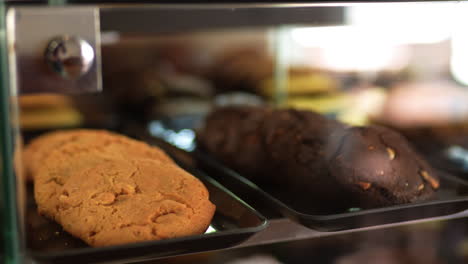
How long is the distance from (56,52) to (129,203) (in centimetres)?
23

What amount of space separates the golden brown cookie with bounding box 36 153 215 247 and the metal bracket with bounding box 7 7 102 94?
0.17 m

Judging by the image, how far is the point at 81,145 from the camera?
1.09 meters

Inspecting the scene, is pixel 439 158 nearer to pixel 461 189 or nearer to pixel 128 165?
pixel 461 189

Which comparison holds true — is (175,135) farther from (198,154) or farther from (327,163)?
(327,163)

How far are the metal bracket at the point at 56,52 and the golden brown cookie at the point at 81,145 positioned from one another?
348 millimetres

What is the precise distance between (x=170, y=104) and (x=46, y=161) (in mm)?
860

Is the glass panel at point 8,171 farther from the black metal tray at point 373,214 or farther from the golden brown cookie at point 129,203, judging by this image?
the black metal tray at point 373,214

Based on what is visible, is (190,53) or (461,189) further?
(190,53)

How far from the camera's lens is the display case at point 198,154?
0.67 metres

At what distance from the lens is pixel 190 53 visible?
6.98 ft

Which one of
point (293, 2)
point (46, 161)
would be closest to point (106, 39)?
point (46, 161)

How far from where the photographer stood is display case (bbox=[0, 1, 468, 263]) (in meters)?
0.67

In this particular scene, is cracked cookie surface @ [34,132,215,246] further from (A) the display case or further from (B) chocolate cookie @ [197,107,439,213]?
(B) chocolate cookie @ [197,107,439,213]

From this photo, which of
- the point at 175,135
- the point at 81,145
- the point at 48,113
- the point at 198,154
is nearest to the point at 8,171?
the point at 81,145
